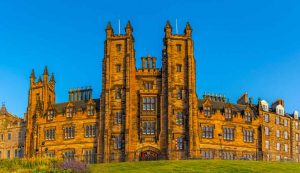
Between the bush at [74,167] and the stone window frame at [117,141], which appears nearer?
the bush at [74,167]

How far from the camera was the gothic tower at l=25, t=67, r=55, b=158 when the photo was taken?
4301 inches

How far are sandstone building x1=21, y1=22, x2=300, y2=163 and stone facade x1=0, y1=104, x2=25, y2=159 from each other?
14.0 meters

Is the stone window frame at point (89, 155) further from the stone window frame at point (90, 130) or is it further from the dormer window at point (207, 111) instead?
the dormer window at point (207, 111)

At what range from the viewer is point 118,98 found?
103 meters

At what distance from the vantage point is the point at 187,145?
328 ft

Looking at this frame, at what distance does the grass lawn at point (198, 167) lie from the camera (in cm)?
7225

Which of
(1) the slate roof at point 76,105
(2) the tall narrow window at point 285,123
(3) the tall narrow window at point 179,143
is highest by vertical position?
(1) the slate roof at point 76,105

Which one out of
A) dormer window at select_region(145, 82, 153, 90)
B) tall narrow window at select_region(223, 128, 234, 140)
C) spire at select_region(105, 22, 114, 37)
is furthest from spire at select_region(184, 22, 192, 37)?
tall narrow window at select_region(223, 128, 234, 140)

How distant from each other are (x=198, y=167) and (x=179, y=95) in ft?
98.0

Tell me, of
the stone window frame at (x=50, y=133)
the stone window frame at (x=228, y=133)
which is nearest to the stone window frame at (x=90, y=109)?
the stone window frame at (x=50, y=133)

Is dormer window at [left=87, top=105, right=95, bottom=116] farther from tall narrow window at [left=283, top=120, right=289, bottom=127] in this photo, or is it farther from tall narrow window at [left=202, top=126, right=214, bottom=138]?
tall narrow window at [left=283, top=120, right=289, bottom=127]

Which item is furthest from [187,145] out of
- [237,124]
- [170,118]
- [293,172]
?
[293,172]

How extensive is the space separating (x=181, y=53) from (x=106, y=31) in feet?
44.3

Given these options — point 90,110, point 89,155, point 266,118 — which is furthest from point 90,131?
point 266,118
